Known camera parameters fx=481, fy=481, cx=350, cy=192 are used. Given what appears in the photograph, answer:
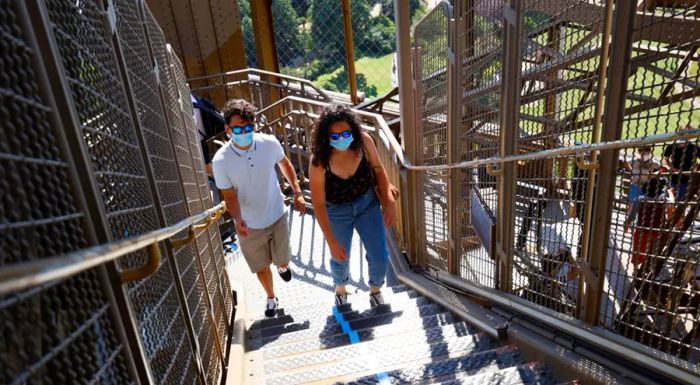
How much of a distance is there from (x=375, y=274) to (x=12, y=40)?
3.10 metres

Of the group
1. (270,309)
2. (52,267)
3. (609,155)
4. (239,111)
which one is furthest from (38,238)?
(270,309)

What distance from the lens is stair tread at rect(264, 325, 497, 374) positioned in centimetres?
292

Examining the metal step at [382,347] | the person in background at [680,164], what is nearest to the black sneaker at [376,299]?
the metal step at [382,347]

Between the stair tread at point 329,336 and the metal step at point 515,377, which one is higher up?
the metal step at point 515,377

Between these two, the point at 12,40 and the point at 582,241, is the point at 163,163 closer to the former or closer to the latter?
the point at 12,40

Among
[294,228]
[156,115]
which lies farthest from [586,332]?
[294,228]

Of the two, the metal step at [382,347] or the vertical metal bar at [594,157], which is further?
the metal step at [382,347]

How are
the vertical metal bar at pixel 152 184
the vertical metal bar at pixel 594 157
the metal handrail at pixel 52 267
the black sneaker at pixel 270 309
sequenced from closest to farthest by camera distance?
the metal handrail at pixel 52 267 < the vertical metal bar at pixel 152 184 < the vertical metal bar at pixel 594 157 < the black sneaker at pixel 270 309

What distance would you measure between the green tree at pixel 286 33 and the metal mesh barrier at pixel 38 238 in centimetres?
1075

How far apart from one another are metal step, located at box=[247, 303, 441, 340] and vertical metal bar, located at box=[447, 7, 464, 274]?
0.46 m

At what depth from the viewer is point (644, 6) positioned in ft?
6.11

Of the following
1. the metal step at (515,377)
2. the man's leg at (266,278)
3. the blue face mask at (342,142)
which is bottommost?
the metal step at (515,377)

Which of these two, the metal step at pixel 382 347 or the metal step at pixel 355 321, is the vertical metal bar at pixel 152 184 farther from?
the metal step at pixel 355 321

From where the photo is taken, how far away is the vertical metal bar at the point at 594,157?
2029mm
